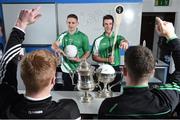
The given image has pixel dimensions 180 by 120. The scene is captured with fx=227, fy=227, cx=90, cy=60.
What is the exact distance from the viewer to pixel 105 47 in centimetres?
296

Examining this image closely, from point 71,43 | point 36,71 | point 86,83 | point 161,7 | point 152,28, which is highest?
point 161,7

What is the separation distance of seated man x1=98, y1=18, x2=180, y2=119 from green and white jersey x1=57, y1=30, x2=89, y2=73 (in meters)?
1.80

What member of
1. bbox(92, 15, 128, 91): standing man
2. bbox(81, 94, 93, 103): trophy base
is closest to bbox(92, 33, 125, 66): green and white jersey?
bbox(92, 15, 128, 91): standing man

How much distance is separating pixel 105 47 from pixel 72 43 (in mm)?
436

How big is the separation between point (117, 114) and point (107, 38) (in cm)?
196

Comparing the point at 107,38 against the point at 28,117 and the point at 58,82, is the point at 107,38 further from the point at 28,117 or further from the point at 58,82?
the point at 28,117

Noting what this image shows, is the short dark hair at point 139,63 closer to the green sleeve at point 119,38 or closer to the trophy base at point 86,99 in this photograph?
the trophy base at point 86,99

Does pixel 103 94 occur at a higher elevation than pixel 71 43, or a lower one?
lower

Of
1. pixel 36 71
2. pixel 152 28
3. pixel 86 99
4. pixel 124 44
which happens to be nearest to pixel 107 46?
pixel 124 44

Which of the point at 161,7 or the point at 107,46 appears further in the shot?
the point at 161,7

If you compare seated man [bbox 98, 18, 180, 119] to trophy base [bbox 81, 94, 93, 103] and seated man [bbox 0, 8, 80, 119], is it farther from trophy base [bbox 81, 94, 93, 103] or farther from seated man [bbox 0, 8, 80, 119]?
trophy base [bbox 81, 94, 93, 103]

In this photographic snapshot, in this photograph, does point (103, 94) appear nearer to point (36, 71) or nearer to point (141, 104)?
point (141, 104)

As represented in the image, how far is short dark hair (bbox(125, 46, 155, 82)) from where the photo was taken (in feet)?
3.90

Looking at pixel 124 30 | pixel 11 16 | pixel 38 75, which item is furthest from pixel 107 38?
pixel 38 75
